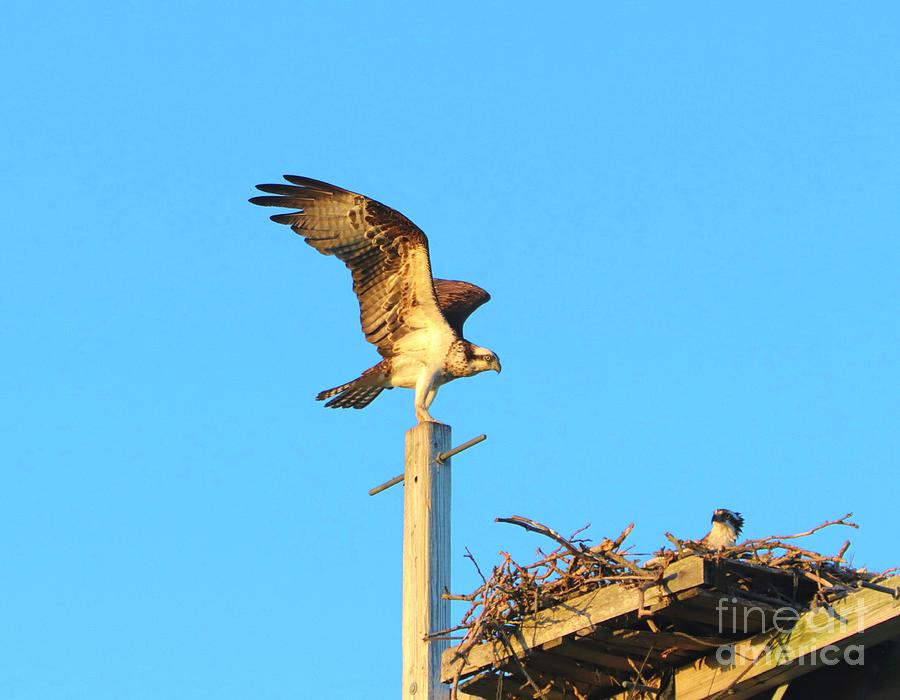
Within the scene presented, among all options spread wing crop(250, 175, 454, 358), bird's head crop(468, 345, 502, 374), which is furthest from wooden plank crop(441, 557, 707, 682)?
spread wing crop(250, 175, 454, 358)

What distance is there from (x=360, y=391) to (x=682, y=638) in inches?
129

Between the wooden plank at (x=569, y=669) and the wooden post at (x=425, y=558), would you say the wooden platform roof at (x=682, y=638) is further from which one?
the wooden post at (x=425, y=558)

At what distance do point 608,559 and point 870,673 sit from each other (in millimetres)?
1047

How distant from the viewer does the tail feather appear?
26.6 ft

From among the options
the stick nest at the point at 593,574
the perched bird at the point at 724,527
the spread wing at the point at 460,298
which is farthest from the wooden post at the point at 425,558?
the spread wing at the point at 460,298

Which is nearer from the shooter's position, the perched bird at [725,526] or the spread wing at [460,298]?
the perched bird at [725,526]

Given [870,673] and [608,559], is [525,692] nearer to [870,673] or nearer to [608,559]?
[608,559]

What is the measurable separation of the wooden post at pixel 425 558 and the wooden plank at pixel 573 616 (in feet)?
0.33

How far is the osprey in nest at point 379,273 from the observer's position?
8023 millimetres

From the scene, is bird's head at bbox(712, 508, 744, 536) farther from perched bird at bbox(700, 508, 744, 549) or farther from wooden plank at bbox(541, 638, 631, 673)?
wooden plank at bbox(541, 638, 631, 673)

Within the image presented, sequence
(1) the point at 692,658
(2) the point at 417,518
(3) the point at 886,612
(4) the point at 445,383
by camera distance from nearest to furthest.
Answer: (3) the point at 886,612
(1) the point at 692,658
(2) the point at 417,518
(4) the point at 445,383

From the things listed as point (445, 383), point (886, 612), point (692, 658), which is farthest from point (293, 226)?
point (886, 612)

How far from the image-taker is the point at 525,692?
598cm

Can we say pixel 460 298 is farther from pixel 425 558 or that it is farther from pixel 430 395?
pixel 425 558
